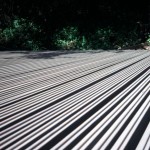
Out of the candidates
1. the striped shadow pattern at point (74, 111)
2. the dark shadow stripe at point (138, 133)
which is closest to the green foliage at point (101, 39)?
the striped shadow pattern at point (74, 111)

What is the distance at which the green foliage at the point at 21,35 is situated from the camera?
1070 centimetres

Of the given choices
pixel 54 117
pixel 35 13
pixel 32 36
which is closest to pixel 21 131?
pixel 54 117

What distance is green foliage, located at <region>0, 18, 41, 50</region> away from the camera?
35.1ft

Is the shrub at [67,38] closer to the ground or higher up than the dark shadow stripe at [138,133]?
closer to the ground

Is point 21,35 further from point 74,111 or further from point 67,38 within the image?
point 74,111

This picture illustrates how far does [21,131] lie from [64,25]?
1035 centimetres

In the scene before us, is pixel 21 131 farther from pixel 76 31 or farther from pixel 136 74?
pixel 76 31

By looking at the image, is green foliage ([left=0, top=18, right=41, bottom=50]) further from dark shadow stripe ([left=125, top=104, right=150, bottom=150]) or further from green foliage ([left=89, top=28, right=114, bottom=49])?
dark shadow stripe ([left=125, top=104, right=150, bottom=150])

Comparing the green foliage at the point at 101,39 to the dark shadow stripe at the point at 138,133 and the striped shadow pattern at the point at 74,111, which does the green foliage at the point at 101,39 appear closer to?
the striped shadow pattern at the point at 74,111

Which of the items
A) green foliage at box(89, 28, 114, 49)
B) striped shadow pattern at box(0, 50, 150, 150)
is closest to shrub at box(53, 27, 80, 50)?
green foliage at box(89, 28, 114, 49)

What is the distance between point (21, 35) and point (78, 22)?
8.54 ft

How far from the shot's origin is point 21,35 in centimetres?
1091

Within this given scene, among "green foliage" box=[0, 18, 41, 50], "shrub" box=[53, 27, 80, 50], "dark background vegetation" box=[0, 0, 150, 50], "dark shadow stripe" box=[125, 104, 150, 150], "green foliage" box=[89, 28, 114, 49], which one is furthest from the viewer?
"green foliage" box=[89, 28, 114, 49]

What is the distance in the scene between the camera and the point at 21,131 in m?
1.67
